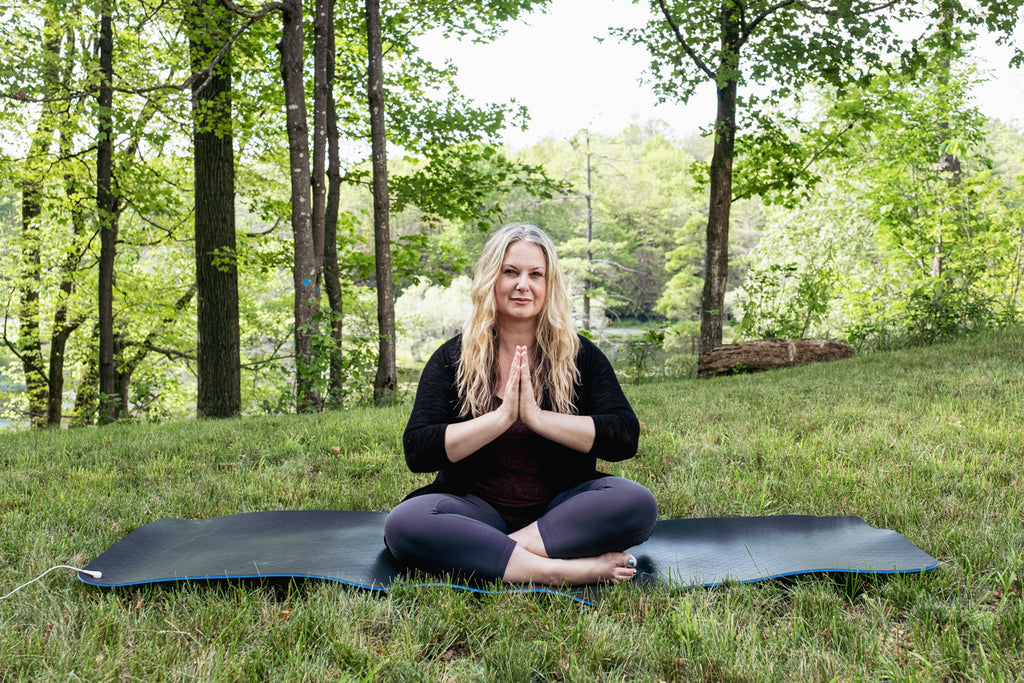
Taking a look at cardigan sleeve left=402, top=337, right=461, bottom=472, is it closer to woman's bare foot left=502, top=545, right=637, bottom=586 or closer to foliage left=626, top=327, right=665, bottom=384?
woman's bare foot left=502, top=545, right=637, bottom=586

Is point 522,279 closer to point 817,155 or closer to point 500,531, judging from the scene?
point 500,531

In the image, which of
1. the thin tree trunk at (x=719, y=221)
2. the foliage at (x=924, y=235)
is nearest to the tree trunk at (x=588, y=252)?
the foliage at (x=924, y=235)

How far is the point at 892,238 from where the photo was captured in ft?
40.5

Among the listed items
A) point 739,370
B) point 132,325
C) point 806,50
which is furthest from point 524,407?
point 132,325

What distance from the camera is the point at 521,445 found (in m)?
2.74

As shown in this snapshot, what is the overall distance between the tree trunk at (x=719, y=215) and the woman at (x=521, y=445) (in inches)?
308

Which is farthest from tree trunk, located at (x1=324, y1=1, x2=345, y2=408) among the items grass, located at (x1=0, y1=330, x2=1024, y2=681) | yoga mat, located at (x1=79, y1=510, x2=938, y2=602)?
yoga mat, located at (x1=79, y1=510, x2=938, y2=602)

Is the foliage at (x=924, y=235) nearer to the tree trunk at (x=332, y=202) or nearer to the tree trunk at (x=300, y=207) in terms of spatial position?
the tree trunk at (x=332, y=202)

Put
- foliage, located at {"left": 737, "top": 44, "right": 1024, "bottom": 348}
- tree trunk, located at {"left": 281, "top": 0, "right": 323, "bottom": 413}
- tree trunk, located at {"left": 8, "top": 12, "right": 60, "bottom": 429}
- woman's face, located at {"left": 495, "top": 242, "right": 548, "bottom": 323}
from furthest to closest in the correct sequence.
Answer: tree trunk, located at {"left": 8, "top": 12, "right": 60, "bottom": 429}, foliage, located at {"left": 737, "top": 44, "right": 1024, "bottom": 348}, tree trunk, located at {"left": 281, "top": 0, "right": 323, "bottom": 413}, woman's face, located at {"left": 495, "top": 242, "right": 548, "bottom": 323}

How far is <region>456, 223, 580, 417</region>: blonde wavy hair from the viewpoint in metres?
2.71

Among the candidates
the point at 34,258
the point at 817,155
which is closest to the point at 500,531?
the point at 817,155

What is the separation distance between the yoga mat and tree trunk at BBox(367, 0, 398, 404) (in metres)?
5.02

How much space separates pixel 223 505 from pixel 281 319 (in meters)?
16.6

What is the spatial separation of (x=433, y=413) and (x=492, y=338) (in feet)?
1.27
